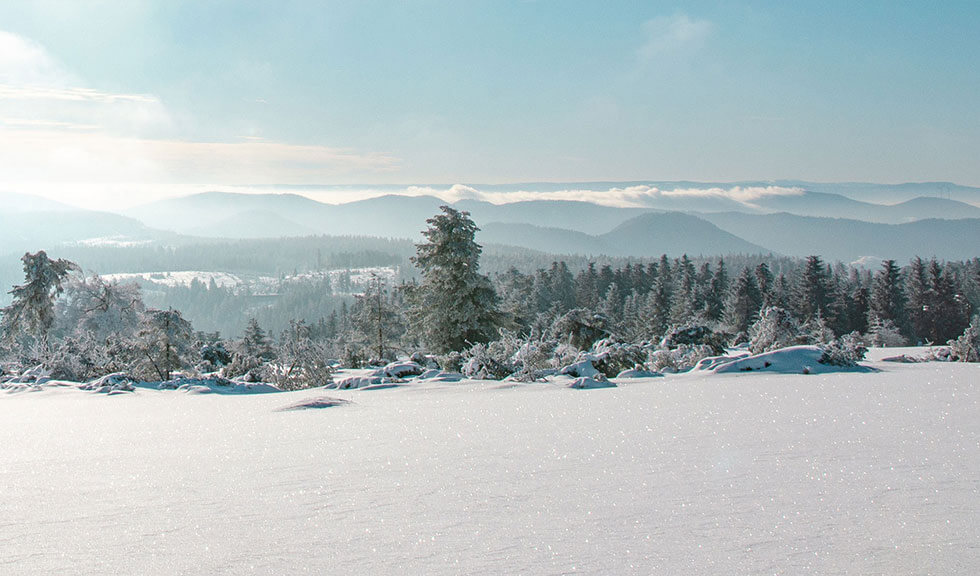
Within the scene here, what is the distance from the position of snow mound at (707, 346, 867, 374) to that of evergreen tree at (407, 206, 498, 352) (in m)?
13.4

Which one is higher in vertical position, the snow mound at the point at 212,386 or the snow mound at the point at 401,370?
the snow mound at the point at 401,370

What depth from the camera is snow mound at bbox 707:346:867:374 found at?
8.98 m

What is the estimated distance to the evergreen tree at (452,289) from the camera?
2173 cm

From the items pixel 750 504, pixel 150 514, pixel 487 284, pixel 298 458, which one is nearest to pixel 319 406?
pixel 298 458

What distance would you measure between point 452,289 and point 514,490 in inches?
734

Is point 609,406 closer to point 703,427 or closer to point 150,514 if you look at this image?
point 703,427

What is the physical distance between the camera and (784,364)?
915cm

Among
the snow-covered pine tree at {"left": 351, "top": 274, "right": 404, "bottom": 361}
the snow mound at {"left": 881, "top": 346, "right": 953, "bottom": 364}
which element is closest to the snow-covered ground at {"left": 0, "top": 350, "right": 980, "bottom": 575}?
the snow mound at {"left": 881, "top": 346, "right": 953, "bottom": 364}

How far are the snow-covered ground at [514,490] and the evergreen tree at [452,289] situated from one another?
50.5 feet

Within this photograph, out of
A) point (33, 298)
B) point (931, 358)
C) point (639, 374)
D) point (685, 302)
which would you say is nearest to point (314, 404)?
point (639, 374)

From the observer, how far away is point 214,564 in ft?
7.91

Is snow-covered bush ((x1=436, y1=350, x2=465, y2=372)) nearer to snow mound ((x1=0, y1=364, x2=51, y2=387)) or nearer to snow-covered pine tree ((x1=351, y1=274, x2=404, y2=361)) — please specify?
snow mound ((x1=0, y1=364, x2=51, y2=387))

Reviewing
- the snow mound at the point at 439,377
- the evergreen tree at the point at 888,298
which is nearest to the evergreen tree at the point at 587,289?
the evergreen tree at the point at 888,298

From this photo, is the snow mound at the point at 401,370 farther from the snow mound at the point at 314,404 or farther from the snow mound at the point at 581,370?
the snow mound at the point at 314,404
